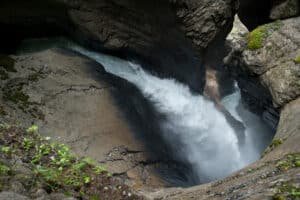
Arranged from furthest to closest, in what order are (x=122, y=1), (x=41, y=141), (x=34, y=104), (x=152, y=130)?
1. (x=122, y=1)
2. (x=152, y=130)
3. (x=34, y=104)
4. (x=41, y=141)

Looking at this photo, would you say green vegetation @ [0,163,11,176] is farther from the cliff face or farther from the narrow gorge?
the cliff face

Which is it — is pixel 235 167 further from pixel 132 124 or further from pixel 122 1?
pixel 122 1

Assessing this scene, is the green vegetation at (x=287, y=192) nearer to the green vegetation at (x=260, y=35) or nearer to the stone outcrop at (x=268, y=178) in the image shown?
the stone outcrop at (x=268, y=178)

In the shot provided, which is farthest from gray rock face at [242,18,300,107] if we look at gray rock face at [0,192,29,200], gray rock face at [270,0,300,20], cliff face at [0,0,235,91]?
gray rock face at [0,192,29,200]

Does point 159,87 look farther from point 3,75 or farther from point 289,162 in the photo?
point 289,162

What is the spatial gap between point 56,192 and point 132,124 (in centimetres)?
1169

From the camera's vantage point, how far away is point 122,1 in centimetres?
2114

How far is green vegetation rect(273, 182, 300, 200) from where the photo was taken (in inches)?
272

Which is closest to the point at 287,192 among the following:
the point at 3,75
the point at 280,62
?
the point at 280,62

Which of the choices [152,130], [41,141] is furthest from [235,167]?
[41,141]

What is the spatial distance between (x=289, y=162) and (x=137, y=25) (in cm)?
1447

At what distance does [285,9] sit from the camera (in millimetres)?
19328

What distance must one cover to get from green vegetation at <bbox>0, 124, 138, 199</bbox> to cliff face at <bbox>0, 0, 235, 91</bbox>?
13974 millimetres

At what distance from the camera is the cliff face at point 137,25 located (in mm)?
20502
